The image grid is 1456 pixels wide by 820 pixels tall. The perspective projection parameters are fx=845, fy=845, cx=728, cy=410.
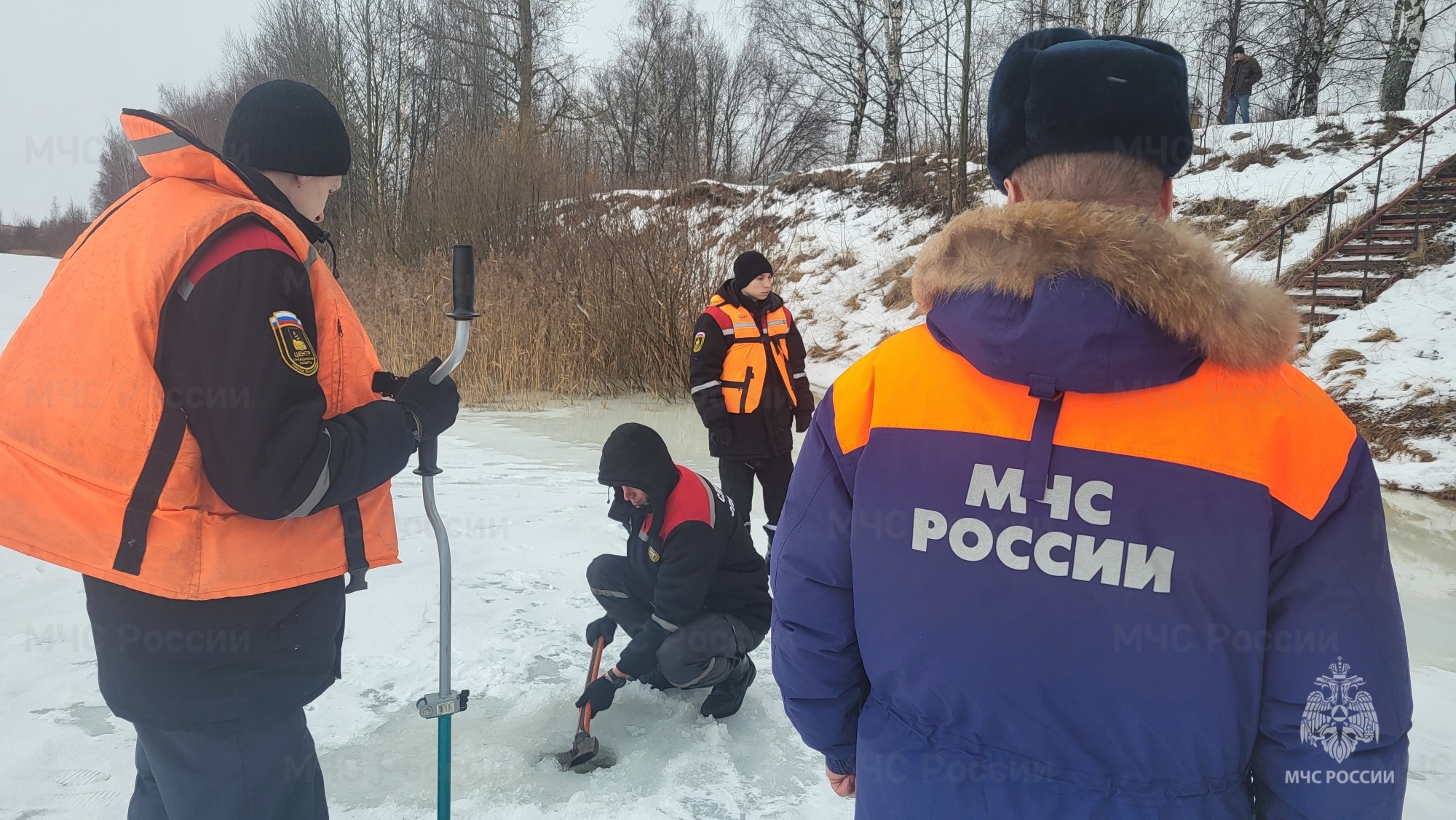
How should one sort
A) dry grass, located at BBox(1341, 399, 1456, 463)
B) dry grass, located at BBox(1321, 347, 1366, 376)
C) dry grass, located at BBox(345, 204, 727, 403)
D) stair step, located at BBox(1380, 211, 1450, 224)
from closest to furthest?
dry grass, located at BBox(1341, 399, 1456, 463) → dry grass, located at BBox(1321, 347, 1366, 376) → stair step, located at BBox(1380, 211, 1450, 224) → dry grass, located at BBox(345, 204, 727, 403)

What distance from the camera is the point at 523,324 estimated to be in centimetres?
953

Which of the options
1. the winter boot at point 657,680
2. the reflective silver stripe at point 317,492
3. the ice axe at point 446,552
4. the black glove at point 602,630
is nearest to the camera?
the reflective silver stripe at point 317,492

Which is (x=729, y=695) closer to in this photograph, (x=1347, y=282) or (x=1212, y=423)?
(x=1212, y=423)

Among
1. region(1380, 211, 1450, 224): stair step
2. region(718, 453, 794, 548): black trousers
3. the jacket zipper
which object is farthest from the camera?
region(1380, 211, 1450, 224): stair step

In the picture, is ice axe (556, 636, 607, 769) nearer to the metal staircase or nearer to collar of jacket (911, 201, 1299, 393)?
collar of jacket (911, 201, 1299, 393)

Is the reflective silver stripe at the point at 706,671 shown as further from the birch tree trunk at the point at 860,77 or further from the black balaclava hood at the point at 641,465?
the birch tree trunk at the point at 860,77

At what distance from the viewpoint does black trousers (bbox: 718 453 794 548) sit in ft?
15.2

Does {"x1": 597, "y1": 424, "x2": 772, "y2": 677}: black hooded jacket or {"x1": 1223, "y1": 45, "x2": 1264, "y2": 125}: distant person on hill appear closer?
{"x1": 597, "y1": 424, "x2": 772, "y2": 677}: black hooded jacket

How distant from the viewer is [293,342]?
1379mm

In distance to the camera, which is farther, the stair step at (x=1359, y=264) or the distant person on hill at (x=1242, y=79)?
the distant person on hill at (x=1242, y=79)

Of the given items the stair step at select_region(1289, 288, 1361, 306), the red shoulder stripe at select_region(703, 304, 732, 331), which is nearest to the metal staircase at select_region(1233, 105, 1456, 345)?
the stair step at select_region(1289, 288, 1361, 306)

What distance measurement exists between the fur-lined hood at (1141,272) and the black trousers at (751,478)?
3640mm

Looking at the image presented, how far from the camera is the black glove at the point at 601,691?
2678 mm

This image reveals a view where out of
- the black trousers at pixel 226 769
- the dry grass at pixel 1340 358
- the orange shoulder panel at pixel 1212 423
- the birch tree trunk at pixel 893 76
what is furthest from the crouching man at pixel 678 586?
the birch tree trunk at pixel 893 76
